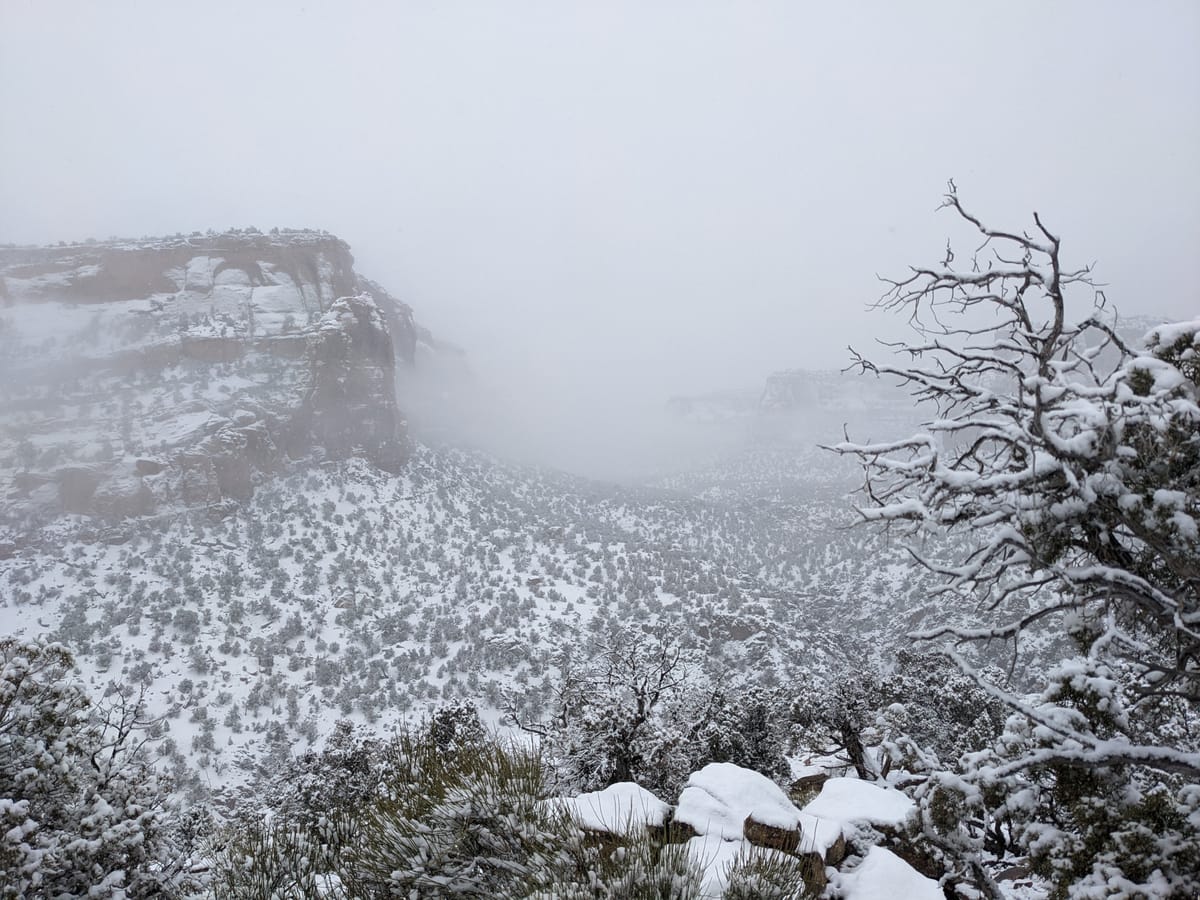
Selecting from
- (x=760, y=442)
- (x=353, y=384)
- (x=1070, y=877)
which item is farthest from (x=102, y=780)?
(x=760, y=442)

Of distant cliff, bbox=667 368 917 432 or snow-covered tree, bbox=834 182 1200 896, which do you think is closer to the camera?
snow-covered tree, bbox=834 182 1200 896

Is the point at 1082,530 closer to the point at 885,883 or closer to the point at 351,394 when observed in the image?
the point at 885,883

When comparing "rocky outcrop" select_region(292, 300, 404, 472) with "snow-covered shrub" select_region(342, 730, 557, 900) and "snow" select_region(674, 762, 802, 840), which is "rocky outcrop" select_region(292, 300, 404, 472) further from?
"snow-covered shrub" select_region(342, 730, 557, 900)

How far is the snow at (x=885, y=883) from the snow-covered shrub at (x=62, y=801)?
9618mm

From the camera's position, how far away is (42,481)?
42.4 metres

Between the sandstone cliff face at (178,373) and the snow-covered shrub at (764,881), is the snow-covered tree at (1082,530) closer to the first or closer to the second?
the snow-covered shrub at (764,881)

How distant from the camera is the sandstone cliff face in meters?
44.5

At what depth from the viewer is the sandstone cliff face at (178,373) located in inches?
1752

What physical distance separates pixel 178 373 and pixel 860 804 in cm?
6535

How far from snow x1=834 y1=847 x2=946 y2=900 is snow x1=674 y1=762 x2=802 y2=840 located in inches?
29.2

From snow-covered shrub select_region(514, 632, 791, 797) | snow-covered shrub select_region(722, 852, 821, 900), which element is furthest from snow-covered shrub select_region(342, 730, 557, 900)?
snow-covered shrub select_region(514, 632, 791, 797)

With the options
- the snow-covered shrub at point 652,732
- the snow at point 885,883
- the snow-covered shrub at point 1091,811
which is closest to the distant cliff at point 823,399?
the snow-covered shrub at point 652,732

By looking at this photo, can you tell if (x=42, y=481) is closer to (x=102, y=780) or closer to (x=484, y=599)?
(x=484, y=599)

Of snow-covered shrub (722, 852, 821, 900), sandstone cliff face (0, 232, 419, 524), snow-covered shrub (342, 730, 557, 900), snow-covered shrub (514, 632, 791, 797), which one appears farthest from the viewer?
sandstone cliff face (0, 232, 419, 524)
